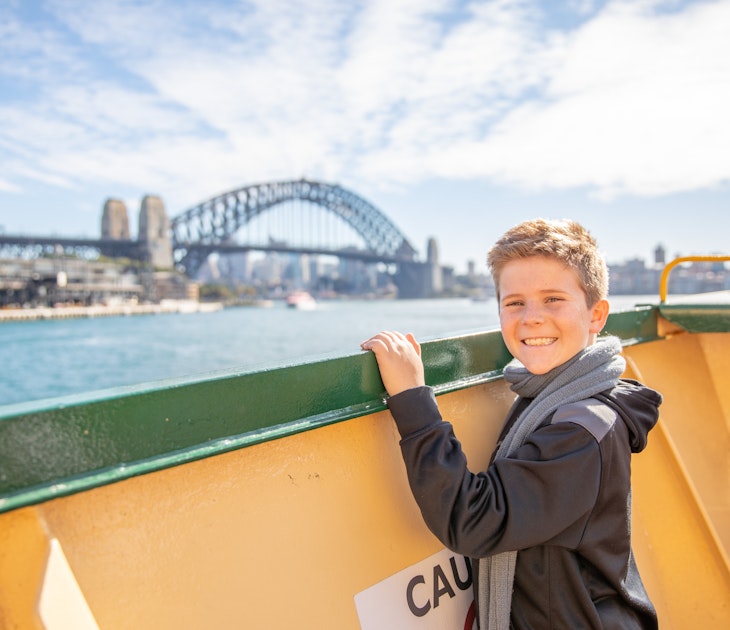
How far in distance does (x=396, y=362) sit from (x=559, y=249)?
345 mm

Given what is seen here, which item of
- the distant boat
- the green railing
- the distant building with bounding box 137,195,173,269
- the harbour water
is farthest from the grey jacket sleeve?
the distant building with bounding box 137,195,173,269

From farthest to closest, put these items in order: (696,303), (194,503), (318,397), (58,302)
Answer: (58,302)
(696,303)
(318,397)
(194,503)

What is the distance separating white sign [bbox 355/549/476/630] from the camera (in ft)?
3.52

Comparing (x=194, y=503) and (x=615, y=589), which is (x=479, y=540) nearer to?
(x=615, y=589)

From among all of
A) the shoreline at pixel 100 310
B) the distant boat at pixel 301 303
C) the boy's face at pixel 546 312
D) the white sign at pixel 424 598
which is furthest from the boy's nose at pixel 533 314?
the distant boat at pixel 301 303

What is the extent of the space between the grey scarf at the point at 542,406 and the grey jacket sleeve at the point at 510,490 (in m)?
0.08

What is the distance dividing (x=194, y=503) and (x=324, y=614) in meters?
0.31

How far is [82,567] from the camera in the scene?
0.77 metres

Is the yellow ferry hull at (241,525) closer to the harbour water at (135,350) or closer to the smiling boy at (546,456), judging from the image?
the smiling boy at (546,456)

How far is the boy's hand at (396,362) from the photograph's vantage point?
3.36 ft

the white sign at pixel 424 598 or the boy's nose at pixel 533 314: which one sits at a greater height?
the boy's nose at pixel 533 314

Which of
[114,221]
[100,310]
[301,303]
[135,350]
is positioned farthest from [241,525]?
[114,221]

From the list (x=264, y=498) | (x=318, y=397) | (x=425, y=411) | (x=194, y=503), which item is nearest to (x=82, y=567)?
(x=194, y=503)

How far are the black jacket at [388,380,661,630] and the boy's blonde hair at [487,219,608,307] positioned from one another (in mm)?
204
